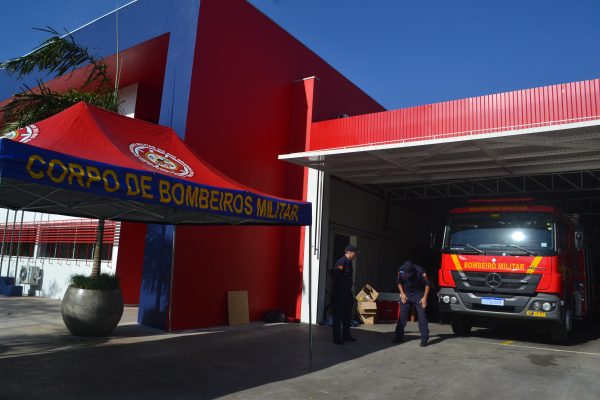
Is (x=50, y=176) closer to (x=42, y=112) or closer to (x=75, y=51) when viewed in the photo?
(x=42, y=112)

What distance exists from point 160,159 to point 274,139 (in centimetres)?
567

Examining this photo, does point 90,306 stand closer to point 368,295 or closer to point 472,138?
point 368,295

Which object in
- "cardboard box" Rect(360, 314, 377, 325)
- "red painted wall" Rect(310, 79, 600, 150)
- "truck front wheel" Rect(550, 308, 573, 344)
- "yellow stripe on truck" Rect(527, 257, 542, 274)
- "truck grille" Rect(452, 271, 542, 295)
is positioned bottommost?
"cardboard box" Rect(360, 314, 377, 325)

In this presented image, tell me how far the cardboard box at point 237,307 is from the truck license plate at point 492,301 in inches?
203

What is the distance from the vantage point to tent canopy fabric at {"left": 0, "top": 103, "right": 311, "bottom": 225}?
15.6 feet

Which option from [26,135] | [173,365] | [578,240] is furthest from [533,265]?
[26,135]

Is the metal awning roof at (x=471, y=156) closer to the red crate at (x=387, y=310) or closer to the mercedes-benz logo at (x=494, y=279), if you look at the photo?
the mercedes-benz logo at (x=494, y=279)

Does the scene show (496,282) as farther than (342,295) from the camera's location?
Yes

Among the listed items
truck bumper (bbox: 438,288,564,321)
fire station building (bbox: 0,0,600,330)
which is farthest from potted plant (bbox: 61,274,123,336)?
truck bumper (bbox: 438,288,564,321)

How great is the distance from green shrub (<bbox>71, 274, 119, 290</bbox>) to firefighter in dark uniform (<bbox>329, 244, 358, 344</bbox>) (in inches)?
161

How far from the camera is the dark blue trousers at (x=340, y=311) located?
28.6 ft

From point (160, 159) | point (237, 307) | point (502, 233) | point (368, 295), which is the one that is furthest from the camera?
point (368, 295)

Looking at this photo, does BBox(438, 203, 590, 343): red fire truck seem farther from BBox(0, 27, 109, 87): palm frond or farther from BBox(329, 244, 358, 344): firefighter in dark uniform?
BBox(0, 27, 109, 87): palm frond

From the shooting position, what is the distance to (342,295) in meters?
8.73
